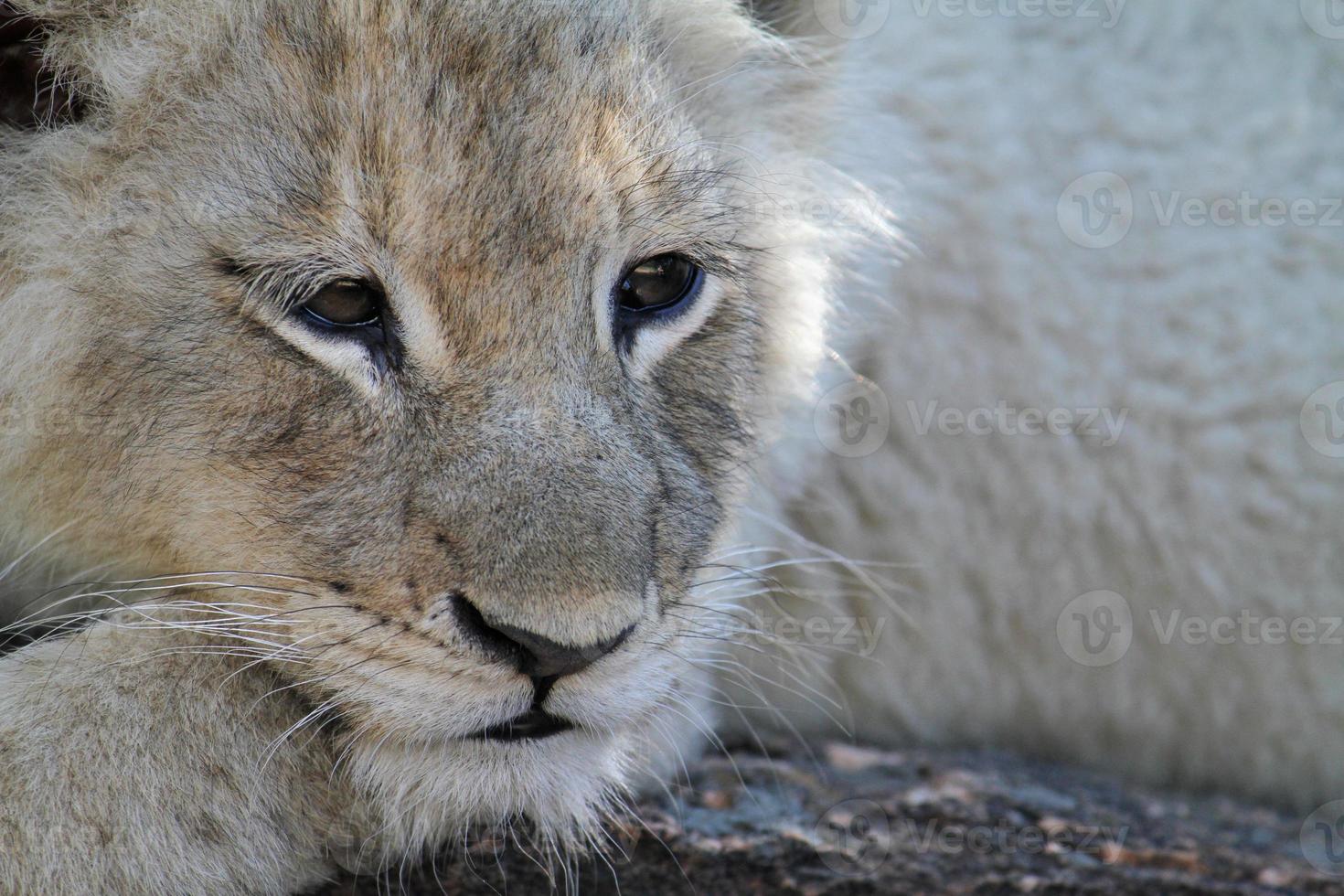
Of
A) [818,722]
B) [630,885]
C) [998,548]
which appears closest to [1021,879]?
[630,885]

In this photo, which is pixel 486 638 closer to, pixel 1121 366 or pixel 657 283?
pixel 657 283

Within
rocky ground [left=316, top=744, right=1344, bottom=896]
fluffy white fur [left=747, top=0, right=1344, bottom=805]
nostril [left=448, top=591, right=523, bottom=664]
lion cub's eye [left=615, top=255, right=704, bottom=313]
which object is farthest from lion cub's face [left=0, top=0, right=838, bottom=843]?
fluffy white fur [left=747, top=0, right=1344, bottom=805]

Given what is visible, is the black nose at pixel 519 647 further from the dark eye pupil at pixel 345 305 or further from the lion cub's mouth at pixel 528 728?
the dark eye pupil at pixel 345 305

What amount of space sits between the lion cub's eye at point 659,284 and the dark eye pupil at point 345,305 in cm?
53

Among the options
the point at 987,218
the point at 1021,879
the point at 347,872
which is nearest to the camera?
the point at 347,872

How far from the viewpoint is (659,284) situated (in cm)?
301

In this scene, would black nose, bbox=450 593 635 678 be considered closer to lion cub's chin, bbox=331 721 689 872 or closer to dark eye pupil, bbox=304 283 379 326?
lion cub's chin, bbox=331 721 689 872

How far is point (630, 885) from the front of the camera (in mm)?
2883

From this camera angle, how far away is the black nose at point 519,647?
234cm

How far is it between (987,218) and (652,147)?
1.78 metres

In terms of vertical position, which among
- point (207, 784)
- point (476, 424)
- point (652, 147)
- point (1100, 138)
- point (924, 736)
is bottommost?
point (924, 736)

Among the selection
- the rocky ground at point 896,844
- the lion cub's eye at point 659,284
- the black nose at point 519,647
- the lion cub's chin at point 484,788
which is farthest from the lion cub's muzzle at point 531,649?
the lion cub's eye at point 659,284

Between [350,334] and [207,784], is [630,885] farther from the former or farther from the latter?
[350,334]

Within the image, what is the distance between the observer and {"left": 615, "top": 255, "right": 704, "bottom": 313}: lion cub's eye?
2.95 m
